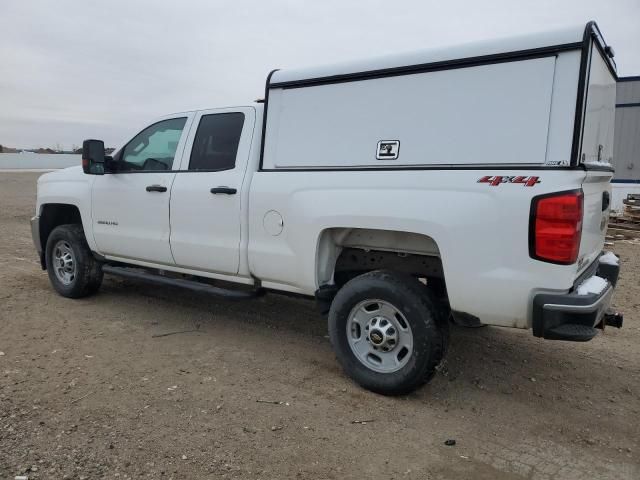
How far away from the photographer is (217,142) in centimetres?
473

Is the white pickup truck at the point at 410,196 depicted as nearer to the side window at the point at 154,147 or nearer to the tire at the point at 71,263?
the side window at the point at 154,147

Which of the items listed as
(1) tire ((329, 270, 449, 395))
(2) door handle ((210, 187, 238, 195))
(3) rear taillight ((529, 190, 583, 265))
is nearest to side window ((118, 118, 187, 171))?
(2) door handle ((210, 187, 238, 195))

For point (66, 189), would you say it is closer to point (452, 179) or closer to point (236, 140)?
point (236, 140)

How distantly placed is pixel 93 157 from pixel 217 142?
1.40 metres

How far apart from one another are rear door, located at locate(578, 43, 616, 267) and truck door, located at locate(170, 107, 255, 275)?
2.51m

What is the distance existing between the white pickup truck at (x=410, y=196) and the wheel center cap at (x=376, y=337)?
0.02 meters

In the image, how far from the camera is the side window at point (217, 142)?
15.0ft

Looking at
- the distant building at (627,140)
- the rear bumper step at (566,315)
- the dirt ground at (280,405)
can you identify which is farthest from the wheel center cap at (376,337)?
the distant building at (627,140)

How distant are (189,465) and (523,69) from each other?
9.68 ft

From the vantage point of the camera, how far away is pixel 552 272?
304 cm

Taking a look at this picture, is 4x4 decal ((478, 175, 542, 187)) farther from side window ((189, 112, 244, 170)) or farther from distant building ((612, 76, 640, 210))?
distant building ((612, 76, 640, 210))

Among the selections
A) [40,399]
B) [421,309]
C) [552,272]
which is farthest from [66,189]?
[552,272]

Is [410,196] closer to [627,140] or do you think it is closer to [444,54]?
[444,54]

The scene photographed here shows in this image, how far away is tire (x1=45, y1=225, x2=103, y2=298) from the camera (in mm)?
5836
